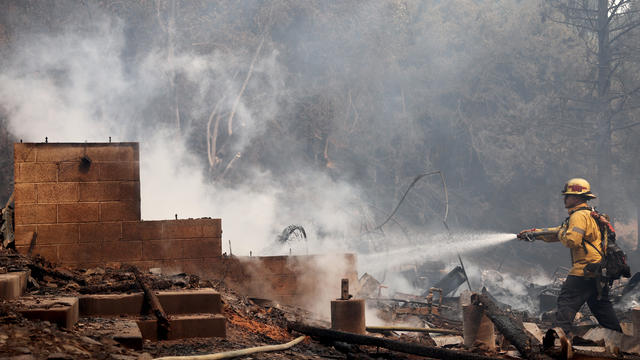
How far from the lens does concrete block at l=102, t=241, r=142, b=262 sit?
890cm

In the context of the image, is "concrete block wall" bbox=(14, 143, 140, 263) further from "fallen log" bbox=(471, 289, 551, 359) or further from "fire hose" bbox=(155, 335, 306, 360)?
"fallen log" bbox=(471, 289, 551, 359)

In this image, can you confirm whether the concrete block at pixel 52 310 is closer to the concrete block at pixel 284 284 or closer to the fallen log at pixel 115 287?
the fallen log at pixel 115 287

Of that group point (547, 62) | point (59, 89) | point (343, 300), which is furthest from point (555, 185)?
point (343, 300)

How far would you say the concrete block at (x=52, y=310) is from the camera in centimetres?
486

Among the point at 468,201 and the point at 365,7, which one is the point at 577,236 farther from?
the point at 365,7

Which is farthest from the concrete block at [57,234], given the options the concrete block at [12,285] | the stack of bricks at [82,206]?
the concrete block at [12,285]

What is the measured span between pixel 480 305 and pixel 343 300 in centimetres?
156

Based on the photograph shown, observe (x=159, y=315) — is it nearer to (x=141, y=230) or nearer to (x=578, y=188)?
(x=141, y=230)

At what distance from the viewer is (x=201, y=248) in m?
9.34

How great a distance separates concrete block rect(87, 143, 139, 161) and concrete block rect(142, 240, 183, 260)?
1.22m

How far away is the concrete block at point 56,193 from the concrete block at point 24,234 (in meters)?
0.38

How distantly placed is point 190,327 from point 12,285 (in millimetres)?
1581

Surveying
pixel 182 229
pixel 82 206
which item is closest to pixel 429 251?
pixel 182 229

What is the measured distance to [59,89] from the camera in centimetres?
2462
